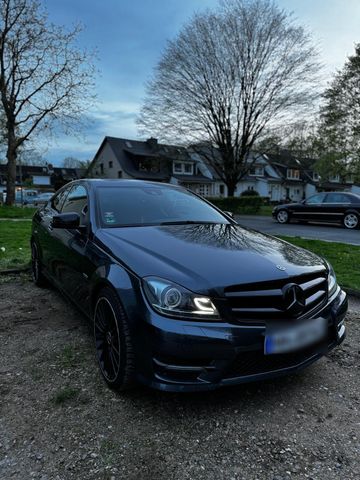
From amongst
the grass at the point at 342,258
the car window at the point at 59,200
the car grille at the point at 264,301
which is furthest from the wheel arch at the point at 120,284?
the grass at the point at 342,258

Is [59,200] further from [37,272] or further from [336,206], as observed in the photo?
[336,206]

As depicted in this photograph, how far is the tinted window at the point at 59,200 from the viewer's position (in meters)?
4.47

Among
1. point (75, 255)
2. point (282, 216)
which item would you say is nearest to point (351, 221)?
point (282, 216)

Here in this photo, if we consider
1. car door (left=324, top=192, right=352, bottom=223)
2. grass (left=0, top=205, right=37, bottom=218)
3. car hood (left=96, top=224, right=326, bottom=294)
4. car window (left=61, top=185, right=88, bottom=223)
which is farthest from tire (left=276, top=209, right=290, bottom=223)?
car hood (left=96, top=224, right=326, bottom=294)

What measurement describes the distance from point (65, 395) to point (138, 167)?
38.9m

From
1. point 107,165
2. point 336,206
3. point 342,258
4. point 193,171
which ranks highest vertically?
point 107,165

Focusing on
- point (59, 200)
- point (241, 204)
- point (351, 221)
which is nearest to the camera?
point (59, 200)

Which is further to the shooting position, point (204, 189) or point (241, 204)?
point (204, 189)

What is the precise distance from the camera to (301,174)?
53.2 metres

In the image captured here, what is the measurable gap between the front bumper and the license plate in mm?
46

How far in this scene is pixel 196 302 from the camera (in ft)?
6.79

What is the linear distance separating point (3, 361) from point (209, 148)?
76.1 ft

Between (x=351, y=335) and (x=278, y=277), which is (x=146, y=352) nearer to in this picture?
(x=278, y=277)

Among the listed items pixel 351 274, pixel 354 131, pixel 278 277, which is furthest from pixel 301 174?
pixel 278 277
